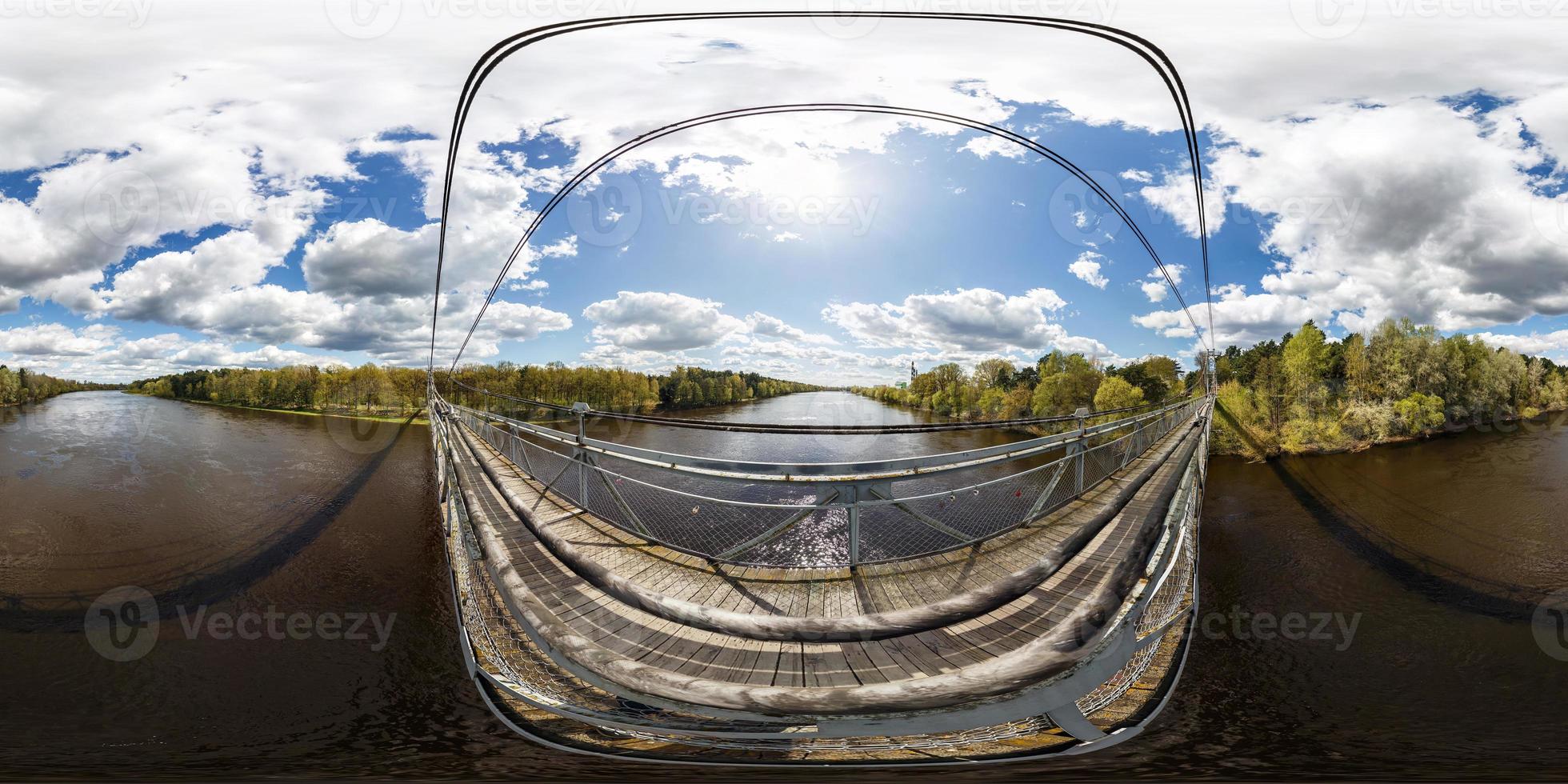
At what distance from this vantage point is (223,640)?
8.88 m

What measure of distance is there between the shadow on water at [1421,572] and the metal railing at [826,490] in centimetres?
558

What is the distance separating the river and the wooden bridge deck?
0.41 m

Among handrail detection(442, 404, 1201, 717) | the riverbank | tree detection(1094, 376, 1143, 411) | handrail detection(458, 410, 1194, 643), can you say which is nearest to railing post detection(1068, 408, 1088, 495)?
handrail detection(458, 410, 1194, 643)

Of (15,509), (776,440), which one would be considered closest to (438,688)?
(776,440)

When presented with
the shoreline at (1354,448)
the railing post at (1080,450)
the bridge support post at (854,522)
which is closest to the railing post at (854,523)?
the bridge support post at (854,522)

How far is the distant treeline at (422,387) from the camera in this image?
1460 inches

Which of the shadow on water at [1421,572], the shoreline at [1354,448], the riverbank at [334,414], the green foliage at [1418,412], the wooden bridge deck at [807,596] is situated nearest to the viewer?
the wooden bridge deck at [807,596]

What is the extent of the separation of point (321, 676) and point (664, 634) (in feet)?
27.1

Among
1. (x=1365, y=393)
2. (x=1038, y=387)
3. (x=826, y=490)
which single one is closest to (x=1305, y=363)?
(x=1365, y=393)

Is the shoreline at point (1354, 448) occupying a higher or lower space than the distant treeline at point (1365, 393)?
lower

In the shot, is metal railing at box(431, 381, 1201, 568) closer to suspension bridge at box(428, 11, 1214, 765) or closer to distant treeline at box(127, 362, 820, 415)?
suspension bridge at box(428, 11, 1214, 765)

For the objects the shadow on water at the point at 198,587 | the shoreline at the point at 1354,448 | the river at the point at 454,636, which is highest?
the shoreline at the point at 1354,448

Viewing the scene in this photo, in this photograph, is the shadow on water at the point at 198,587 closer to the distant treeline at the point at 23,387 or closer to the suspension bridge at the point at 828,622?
the suspension bridge at the point at 828,622

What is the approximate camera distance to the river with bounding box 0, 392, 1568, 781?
3334 millimetres
